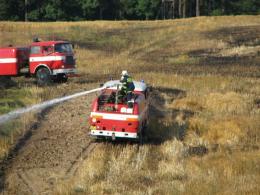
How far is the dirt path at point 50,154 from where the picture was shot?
12.6 metres

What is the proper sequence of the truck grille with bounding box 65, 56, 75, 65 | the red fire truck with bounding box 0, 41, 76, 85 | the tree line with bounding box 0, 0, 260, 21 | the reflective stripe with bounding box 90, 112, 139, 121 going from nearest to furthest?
the reflective stripe with bounding box 90, 112, 139, 121, the red fire truck with bounding box 0, 41, 76, 85, the truck grille with bounding box 65, 56, 75, 65, the tree line with bounding box 0, 0, 260, 21

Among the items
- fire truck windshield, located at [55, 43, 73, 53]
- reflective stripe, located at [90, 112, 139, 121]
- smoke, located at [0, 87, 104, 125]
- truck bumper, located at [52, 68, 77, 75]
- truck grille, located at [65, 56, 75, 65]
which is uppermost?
fire truck windshield, located at [55, 43, 73, 53]

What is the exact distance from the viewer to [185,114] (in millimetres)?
21953

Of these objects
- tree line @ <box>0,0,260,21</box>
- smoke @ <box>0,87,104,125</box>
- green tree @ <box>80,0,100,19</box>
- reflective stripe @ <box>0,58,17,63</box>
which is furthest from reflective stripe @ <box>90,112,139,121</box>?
green tree @ <box>80,0,100,19</box>

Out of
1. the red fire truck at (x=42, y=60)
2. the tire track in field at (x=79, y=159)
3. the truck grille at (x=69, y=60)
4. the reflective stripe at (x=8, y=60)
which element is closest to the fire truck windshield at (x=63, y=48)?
the red fire truck at (x=42, y=60)

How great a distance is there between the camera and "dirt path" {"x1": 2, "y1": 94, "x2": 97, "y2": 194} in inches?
495

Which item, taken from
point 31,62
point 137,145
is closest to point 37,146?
point 137,145

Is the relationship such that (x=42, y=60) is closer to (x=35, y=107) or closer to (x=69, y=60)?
(x=69, y=60)

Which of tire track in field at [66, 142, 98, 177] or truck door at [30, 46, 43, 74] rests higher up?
truck door at [30, 46, 43, 74]

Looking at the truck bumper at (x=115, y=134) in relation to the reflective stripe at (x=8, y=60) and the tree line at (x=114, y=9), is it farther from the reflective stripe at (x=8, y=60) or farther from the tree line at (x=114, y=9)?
the tree line at (x=114, y=9)

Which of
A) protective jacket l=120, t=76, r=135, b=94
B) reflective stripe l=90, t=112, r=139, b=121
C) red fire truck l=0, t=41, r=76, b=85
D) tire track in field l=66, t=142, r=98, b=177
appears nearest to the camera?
tire track in field l=66, t=142, r=98, b=177

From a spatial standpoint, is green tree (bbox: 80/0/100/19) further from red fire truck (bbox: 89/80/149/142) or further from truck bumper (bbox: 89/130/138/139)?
truck bumper (bbox: 89/130/138/139)

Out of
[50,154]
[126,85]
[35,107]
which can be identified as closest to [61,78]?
[35,107]

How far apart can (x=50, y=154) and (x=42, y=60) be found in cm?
1465
